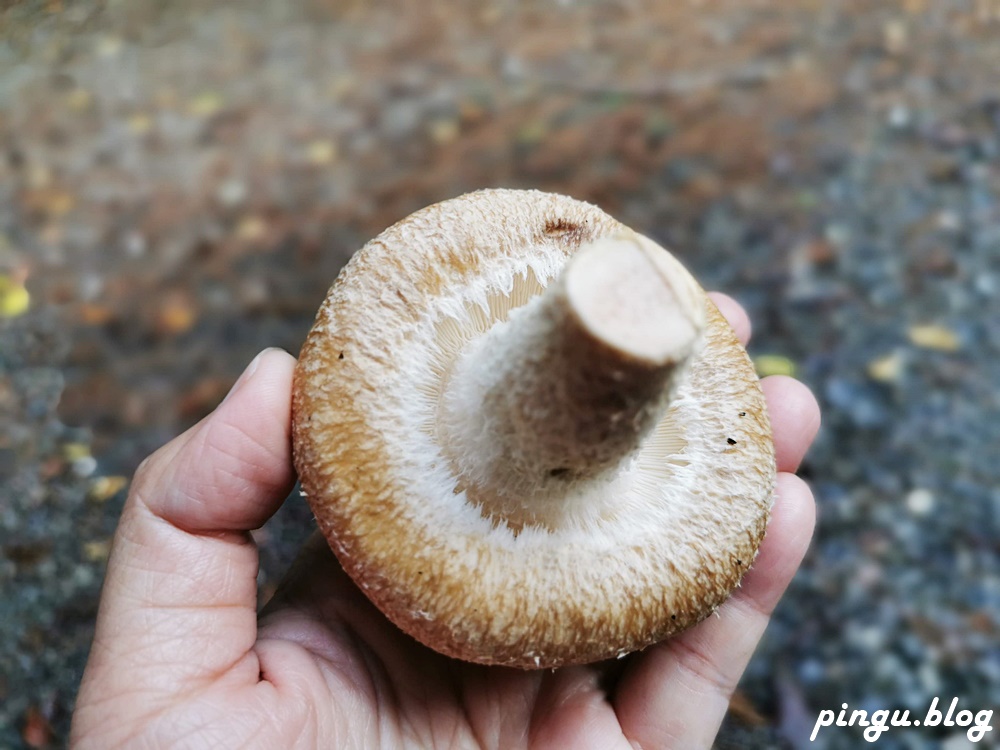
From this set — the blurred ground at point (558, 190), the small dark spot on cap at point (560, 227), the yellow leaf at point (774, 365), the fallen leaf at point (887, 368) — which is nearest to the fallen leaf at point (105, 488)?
the blurred ground at point (558, 190)

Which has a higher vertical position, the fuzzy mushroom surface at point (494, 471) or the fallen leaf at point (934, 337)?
the fuzzy mushroom surface at point (494, 471)

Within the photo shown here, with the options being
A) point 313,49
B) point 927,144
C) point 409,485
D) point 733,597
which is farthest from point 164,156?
point 927,144

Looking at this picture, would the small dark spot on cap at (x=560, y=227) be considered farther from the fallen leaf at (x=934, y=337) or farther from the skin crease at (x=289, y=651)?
the fallen leaf at (x=934, y=337)

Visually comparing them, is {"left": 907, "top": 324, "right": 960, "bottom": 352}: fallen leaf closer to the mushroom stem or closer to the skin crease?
the skin crease

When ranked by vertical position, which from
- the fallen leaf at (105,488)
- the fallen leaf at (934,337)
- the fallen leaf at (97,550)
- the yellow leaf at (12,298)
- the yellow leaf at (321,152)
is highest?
the yellow leaf at (12,298)

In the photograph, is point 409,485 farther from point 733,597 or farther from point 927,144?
point 927,144

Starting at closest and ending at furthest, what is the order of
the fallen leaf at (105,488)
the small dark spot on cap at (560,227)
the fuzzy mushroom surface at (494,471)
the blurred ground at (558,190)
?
1. the fuzzy mushroom surface at (494,471)
2. the small dark spot on cap at (560,227)
3. the blurred ground at (558,190)
4. the fallen leaf at (105,488)

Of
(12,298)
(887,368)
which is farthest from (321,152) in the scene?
(887,368)
